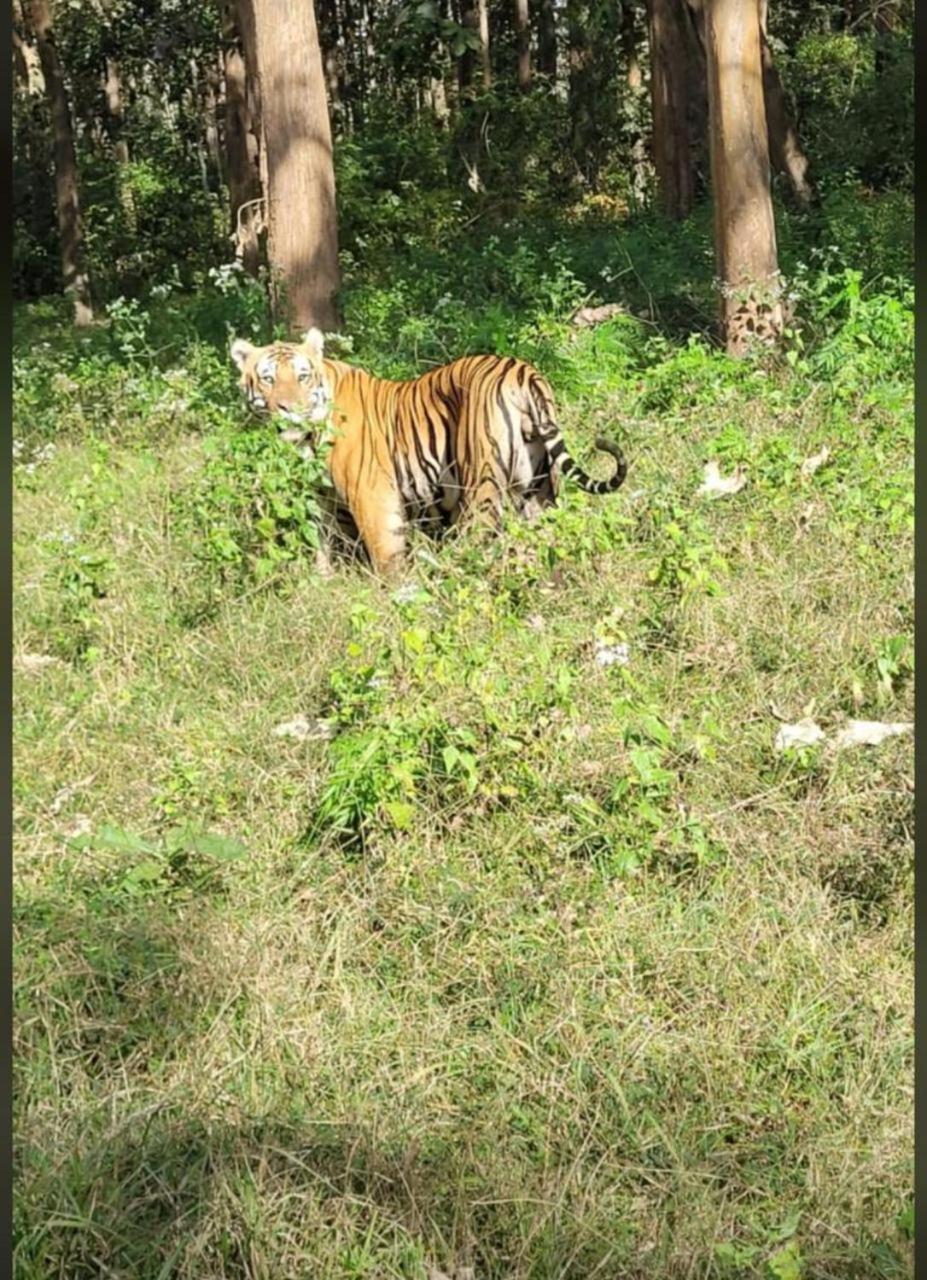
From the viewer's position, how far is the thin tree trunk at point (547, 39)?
29.2 m

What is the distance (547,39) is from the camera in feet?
106

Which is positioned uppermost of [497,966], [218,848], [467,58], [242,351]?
[467,58]

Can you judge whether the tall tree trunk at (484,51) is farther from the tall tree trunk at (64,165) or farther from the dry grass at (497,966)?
the dry grass at (497,966)

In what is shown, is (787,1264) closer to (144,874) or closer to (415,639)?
(144,874)

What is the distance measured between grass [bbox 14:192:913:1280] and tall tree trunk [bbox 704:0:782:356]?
2946mm

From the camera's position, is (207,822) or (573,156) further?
(573,156)

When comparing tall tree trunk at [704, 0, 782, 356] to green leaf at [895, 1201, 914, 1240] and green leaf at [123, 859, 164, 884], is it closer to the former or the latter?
green leaf at [123, 859, 164, 884]

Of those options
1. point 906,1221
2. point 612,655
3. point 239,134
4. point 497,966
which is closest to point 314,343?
point 612,655

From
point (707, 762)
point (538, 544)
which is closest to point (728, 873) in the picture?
point (707, 762)

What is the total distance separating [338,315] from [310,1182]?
7.88m

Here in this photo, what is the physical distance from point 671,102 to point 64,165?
702 centimetres

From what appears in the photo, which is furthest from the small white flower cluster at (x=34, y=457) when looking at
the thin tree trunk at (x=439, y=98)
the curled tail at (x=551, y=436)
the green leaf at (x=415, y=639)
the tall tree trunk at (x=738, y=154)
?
the thin tree trunk at (x=439, y=98)

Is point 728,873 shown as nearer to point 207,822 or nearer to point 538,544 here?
point 207,822

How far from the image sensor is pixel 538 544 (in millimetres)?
5355
